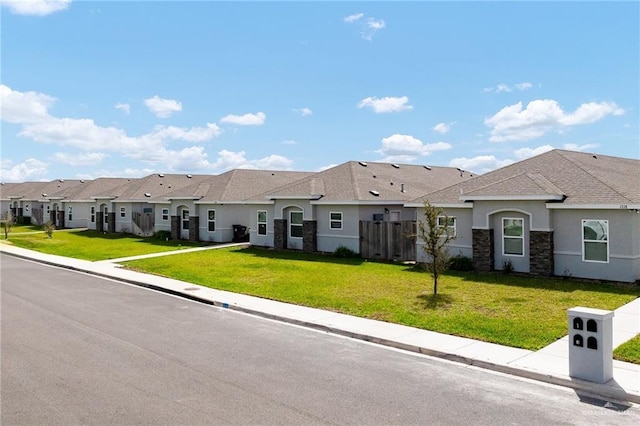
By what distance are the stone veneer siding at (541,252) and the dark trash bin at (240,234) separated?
22.1 metres

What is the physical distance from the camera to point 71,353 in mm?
9922

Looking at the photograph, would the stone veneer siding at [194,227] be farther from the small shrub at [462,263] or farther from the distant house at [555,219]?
the small shrub at [462,263]

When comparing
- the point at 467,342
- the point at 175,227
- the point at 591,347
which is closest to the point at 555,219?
the point at 467,342

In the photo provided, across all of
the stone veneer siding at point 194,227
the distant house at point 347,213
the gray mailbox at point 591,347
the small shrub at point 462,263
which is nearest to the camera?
the gray mailbox at point 591,347

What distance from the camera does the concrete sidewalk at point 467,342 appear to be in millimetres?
8453

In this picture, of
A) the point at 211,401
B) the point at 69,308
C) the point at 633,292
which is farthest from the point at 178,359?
the point at 633,292

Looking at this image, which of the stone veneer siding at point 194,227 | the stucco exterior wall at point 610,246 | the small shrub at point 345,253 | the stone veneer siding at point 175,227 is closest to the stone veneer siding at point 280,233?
the small shrub at point 345,253

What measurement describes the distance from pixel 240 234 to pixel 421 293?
73.6 feet

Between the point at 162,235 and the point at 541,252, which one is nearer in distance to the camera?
the point at 541,252

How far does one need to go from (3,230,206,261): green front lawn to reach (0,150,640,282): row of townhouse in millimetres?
2255

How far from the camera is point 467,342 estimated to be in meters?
10.8

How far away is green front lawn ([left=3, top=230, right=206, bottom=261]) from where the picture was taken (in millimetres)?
30281

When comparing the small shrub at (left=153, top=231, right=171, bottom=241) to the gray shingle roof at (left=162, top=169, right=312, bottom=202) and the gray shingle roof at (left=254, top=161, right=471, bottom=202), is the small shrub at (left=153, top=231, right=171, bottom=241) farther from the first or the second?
the gray shingle roof at (left=254, top=161, right=471, bottom=202)

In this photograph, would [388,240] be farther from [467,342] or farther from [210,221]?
[210,221]
